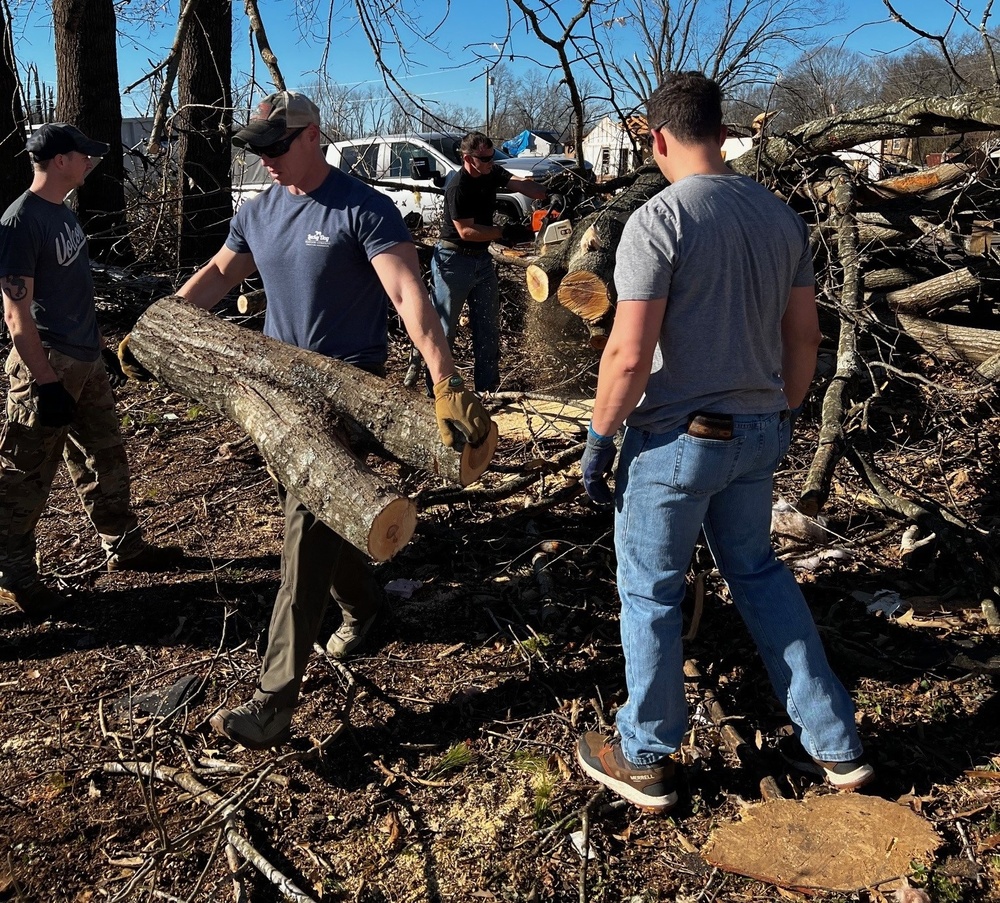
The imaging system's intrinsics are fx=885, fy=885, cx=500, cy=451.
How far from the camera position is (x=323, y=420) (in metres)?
2.91

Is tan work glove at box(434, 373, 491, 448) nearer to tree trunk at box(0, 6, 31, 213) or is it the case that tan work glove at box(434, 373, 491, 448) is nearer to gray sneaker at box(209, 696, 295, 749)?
gray sneaker at box(209, 696, 295, 749)

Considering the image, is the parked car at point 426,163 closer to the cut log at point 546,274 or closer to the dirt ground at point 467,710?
the cut log at point 546,274

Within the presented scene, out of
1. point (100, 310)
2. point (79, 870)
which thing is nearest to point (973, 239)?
point (79, 870)

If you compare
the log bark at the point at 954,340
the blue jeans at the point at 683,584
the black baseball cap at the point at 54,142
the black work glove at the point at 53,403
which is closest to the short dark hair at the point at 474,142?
the black baseball cap at the point at 54,142

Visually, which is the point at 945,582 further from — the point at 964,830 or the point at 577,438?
the point at 577,438

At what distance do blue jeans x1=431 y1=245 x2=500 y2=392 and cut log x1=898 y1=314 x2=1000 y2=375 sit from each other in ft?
9.00

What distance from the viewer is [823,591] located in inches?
145

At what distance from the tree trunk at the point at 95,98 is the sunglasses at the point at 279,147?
18.0 ft

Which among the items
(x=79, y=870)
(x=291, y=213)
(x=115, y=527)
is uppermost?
(x=291, y=213)

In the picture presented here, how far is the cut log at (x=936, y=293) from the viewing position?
5.53m

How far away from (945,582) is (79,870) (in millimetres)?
3348

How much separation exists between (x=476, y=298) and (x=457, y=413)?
152 inches

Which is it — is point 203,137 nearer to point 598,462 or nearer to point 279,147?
point 279,147

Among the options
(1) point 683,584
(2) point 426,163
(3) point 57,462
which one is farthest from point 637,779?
(2) point 426,163
